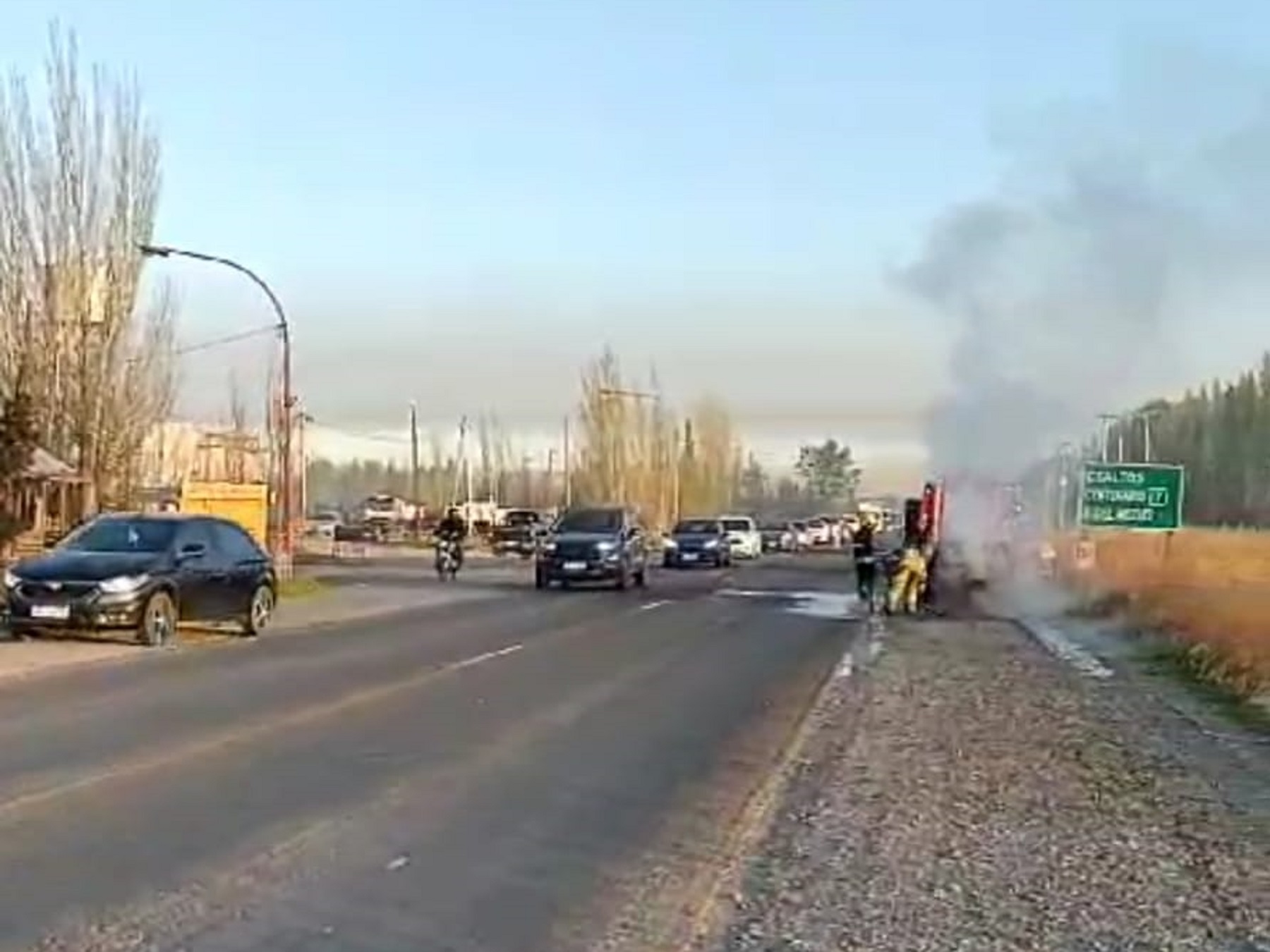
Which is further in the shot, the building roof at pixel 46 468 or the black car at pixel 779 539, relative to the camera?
the black car at pixel 779 539

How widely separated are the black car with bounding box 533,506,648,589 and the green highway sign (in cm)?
1076

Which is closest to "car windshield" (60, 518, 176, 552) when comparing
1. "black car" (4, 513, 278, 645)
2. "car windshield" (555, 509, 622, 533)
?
"black car" (4, 513, 278, 645)

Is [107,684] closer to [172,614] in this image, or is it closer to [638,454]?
[172,614]

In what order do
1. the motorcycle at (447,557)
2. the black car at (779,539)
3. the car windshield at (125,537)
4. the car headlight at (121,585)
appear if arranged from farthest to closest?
1. the black car at (779,539)
2. the motorcycle at (447,557)
3. the car windshield at (125,537)
4. the car headlight at (121,585)

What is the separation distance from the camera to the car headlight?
2447 centimetres

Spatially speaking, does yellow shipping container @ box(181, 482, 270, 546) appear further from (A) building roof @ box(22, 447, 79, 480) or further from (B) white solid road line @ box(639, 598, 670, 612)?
(B) white solid road line @ box(639, 598, 670, 612)

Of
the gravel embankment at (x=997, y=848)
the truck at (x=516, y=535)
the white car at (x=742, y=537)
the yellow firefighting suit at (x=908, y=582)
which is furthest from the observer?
the truck at (x=516, y=535)

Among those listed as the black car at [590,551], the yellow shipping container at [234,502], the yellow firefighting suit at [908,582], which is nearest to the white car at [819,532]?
the black car at [590,551]

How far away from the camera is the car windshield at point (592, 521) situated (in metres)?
46.7

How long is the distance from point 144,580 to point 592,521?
22707 mm

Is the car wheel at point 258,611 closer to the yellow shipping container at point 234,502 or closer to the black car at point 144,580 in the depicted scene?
the black car at point 144,580

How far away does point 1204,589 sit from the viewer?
39.2 meters

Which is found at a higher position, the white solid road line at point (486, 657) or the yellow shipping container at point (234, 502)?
the yellow shipping container at point (234, 502)

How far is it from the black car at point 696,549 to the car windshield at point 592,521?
16453 mm
